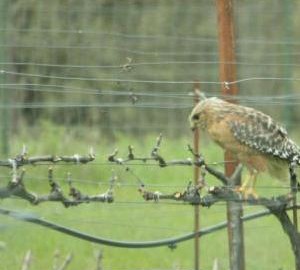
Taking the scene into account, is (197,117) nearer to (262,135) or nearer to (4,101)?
(262,135)

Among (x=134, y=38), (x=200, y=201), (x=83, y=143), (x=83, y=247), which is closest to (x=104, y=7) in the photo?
(x=134, y=38)

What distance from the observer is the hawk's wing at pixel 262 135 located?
19.8 ft

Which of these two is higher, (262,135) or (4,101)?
(4,101)

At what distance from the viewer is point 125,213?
26.3 feet

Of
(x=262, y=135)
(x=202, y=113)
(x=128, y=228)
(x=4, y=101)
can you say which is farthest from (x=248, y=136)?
(x=4, y=101)

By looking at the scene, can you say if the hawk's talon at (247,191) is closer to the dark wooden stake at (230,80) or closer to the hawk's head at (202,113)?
the dark wooden stake at (230,80)

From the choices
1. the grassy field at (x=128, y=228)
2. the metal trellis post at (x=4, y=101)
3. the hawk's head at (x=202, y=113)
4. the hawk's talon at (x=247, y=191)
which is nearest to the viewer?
the hawk's talon at (x=247, y=191)

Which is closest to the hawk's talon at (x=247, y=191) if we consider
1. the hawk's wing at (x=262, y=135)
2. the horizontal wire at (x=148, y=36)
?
the hawk's wing at (x=262, y=135)

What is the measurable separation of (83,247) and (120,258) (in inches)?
10.5

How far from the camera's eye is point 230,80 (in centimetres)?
623

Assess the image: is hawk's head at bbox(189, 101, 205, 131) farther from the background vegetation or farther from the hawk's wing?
the background vegetation

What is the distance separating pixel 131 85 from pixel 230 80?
90.8 inches

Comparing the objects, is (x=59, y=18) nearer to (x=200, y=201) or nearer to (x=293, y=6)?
(x=293, y=6)

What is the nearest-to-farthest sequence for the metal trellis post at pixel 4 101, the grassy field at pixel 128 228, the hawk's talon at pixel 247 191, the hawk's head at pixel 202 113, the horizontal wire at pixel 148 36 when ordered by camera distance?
the hawk's talon at pixel 247 191 < the hawk's head at pixel 202 113 < the grassy field at pixel 128 228 < the metal trellis post at pixel 4 101 < the horizontal wire at pixel 148 36
